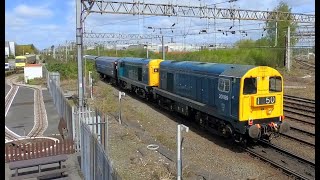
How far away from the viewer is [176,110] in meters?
18.8

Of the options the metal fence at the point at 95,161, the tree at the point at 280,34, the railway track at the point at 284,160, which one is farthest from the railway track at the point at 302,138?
the tree at the point at 280,34

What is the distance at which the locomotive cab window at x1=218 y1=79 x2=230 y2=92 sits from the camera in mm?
13402

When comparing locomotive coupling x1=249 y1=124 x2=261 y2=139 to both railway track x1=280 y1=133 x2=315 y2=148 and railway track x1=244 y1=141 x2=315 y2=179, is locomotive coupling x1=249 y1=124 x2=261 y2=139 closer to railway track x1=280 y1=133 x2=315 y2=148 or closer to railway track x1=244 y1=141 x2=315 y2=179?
railway track x1=244 y1=141 x2=315 y2=179

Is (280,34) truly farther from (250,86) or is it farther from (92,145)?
(92,145)

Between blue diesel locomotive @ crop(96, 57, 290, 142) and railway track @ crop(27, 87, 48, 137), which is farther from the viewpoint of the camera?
railway track @ crop(27, 87, 48, 137)

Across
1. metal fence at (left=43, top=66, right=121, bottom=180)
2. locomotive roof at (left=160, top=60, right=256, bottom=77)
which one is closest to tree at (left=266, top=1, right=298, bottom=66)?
locomotive roof at (left=160, top=60, right=256, bottom=77)

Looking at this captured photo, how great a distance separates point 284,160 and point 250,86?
286 centimetres

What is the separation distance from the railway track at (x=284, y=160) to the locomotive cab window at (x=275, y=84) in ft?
6.83

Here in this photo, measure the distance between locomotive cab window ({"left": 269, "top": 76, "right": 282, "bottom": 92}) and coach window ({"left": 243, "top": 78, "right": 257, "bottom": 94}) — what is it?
777 millimetres

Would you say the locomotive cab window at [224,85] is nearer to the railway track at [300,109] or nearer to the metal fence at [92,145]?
the metal fence at [92,145]

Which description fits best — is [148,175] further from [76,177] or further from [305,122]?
[305,122]

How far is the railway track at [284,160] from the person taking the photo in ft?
33.9

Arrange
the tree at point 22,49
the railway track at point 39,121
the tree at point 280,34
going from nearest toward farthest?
the railway track at point 39,121 → the tree at point 280,34 → the tree at point 22,49

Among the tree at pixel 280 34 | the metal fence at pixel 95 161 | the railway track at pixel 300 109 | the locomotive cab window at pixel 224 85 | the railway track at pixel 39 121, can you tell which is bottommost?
the railway track at pixel 39 121
